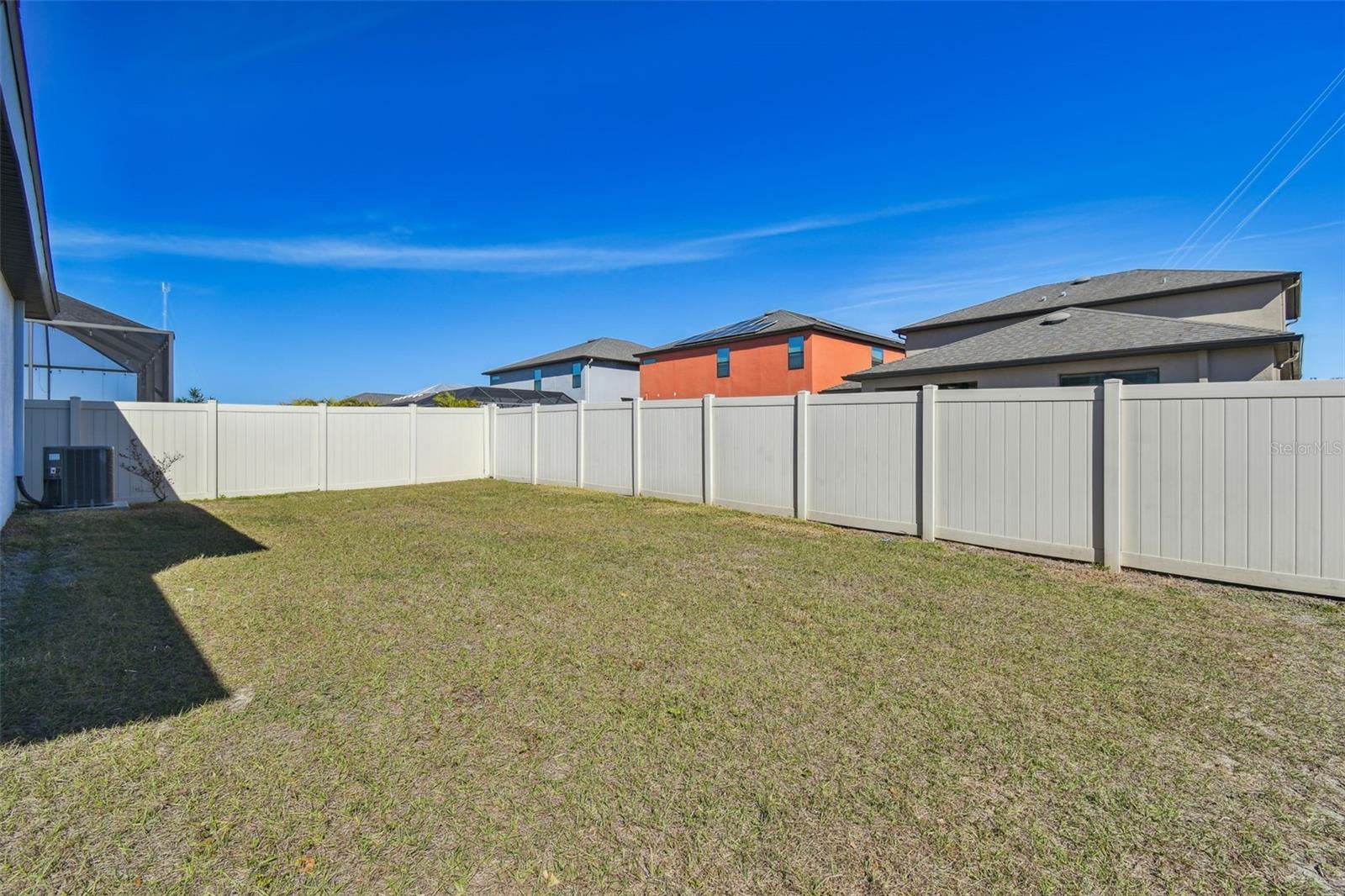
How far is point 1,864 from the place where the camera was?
178 cm

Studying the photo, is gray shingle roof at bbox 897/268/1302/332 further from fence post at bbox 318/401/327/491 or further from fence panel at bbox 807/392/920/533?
fence post at bbox 318/401/327/491

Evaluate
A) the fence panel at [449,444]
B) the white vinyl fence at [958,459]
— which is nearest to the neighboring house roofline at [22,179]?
the white vinyl fence at [958,459]

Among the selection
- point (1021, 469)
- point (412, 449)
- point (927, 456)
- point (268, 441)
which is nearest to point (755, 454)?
point (927, 456)

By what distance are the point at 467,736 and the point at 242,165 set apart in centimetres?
1555

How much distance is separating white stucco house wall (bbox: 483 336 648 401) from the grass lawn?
2600 centimetres

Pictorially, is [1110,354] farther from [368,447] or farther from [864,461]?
[368,447]

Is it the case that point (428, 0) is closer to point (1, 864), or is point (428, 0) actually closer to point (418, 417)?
point (418, 417)

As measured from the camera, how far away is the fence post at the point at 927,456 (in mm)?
6902

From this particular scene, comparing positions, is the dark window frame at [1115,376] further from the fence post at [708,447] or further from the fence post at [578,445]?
the fence post at [578,445]

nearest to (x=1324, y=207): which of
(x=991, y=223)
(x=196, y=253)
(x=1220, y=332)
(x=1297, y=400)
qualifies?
(x=991, y=223)

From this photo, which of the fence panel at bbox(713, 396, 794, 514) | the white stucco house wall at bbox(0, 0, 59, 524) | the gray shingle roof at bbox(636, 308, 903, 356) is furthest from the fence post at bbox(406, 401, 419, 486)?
the gray shingle roof at bbox(636, 308, 903, 356)

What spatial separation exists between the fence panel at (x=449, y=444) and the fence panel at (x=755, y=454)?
8.06 meters

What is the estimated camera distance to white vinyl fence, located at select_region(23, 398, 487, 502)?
996 centimetres

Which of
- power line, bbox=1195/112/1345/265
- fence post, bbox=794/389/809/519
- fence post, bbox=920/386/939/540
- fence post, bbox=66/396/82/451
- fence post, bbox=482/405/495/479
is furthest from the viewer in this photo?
fence post, bbox=482/405/495/479
